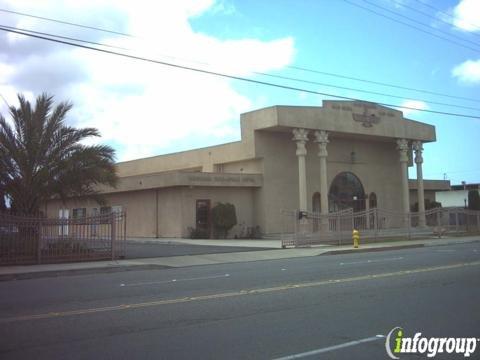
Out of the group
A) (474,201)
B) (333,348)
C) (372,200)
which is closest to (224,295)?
(333,348)

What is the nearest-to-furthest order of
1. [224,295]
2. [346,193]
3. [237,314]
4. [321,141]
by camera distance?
[237,314], [224,295], [321,141], [346,193]

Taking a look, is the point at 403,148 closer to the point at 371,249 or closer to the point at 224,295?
the point at 371,249

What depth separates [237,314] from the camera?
9234 mm

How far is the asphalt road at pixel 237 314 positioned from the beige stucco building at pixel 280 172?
21078 mm

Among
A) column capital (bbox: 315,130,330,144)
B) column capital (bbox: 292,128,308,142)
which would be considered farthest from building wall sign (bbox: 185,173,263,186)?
column capital (bbox: 315,130,330,144)

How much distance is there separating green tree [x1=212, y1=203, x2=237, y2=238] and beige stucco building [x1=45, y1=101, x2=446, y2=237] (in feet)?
3.36

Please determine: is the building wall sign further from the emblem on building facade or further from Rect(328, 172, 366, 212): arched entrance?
the emblem on building facade

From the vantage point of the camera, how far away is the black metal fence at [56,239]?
1919cm

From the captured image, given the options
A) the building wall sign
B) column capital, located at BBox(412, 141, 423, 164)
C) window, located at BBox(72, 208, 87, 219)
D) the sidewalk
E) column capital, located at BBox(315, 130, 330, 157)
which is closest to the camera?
the sidewalk

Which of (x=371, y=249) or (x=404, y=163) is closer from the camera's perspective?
(x=371, y=249)

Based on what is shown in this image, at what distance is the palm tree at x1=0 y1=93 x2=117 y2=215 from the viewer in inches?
862

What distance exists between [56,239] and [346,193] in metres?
27.9

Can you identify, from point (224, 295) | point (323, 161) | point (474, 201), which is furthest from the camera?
point (474, 201)

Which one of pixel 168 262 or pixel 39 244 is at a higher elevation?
pixel 39 244
